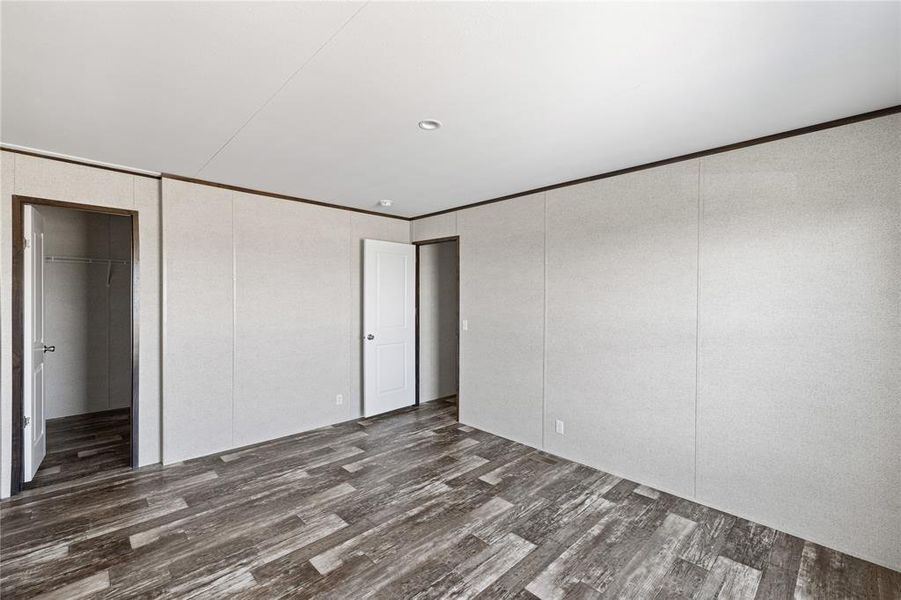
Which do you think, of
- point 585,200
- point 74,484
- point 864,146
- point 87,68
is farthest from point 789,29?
point 74,484

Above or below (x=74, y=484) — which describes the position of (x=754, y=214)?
above

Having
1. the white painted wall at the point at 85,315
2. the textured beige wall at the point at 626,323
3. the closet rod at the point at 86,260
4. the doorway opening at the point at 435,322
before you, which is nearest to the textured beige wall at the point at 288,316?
the doorway opening at the point at 435,322

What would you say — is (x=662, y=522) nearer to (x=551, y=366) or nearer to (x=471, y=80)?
(x=551, y=366)

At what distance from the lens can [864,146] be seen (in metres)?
2.25

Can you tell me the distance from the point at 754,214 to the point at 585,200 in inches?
49.0

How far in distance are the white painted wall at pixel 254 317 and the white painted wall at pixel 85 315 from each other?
5.69 feet

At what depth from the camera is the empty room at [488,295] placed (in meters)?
1.72

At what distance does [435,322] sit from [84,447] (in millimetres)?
3913

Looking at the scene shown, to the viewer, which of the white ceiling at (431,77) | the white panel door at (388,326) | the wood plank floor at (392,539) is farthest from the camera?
the white panel door at (388,326)

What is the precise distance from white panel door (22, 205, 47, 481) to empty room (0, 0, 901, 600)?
32 millimetres

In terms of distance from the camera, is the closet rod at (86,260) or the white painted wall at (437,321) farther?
the white painted wall at (437,321)

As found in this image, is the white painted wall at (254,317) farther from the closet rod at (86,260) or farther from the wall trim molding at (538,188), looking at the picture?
the closet rod at (86,260)

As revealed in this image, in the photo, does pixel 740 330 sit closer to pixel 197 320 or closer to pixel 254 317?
pixel 254 317

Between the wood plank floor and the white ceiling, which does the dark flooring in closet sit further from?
the white ceiling
